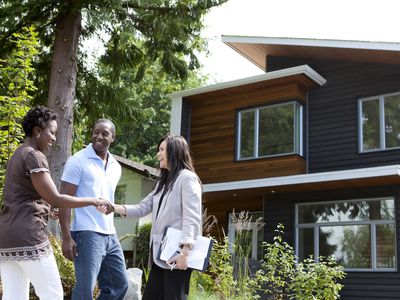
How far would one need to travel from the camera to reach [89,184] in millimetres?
4578

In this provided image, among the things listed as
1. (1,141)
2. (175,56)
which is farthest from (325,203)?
(1,141)

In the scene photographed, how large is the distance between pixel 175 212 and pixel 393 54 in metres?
10.3

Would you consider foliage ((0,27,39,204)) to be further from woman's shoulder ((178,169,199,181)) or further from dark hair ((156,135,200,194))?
woman's shoulder ((178,169,199,181))

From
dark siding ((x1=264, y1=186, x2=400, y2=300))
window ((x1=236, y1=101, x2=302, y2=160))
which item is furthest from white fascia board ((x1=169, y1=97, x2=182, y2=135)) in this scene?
dark siding ((x1=264, y1=186, x2=400, y2=300))

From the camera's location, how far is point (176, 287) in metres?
3.84

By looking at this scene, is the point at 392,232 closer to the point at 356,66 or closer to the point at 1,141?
the point at 356,66

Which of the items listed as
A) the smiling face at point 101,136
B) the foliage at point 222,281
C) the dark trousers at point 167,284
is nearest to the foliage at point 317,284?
the foliage at point 222,281

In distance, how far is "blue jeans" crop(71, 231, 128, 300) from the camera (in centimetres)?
433

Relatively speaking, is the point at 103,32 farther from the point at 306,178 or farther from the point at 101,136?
the point at 101,136

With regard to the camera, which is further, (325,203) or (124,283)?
(325,203)

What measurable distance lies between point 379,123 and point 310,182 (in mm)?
2187

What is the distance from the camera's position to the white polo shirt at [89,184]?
177 inches

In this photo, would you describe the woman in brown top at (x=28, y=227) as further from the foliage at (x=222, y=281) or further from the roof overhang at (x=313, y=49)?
the roof overhang at (x=313, y=49)

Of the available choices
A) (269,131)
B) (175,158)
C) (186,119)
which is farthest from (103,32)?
(175,158)
